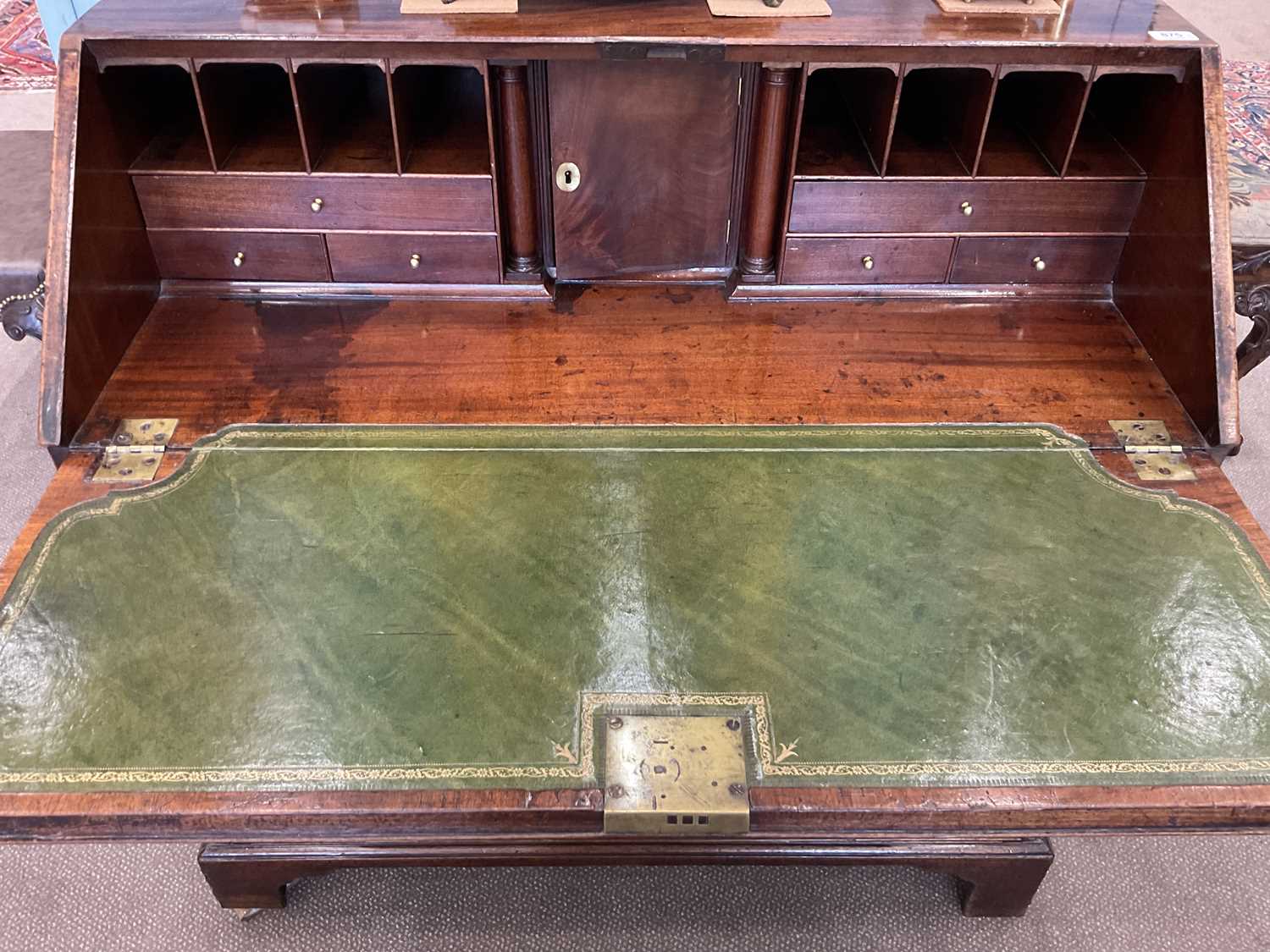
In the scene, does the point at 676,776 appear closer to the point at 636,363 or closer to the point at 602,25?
the point at 636,363

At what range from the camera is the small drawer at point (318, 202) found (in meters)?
1.79

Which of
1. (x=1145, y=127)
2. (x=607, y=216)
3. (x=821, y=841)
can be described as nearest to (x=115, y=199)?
(x=607, y=216)

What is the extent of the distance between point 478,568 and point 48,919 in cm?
117

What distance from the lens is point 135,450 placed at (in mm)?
1600

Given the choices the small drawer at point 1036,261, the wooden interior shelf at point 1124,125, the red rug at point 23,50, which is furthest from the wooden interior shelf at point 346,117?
the red rug at point 23,50

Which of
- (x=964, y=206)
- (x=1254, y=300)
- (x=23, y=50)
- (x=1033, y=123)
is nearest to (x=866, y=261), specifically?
(x=964, y=206)

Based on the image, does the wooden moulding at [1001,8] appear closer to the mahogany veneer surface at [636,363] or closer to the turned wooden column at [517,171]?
the mahogany veneer surface at [636,363]

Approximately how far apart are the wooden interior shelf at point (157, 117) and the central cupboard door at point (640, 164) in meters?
0.66

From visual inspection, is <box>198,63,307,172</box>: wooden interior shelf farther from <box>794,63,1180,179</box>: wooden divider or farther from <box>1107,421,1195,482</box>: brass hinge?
<box>1107,421,1195,482</box>: brass hinge

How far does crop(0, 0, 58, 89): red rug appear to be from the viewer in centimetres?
426

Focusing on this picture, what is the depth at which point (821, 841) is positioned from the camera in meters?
1.36

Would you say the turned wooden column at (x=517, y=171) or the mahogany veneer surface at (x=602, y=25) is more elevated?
the mahogany veneer surface at (x=602, y=25)

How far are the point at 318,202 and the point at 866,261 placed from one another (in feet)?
→ 3.43

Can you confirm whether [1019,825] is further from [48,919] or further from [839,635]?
[48,919]
